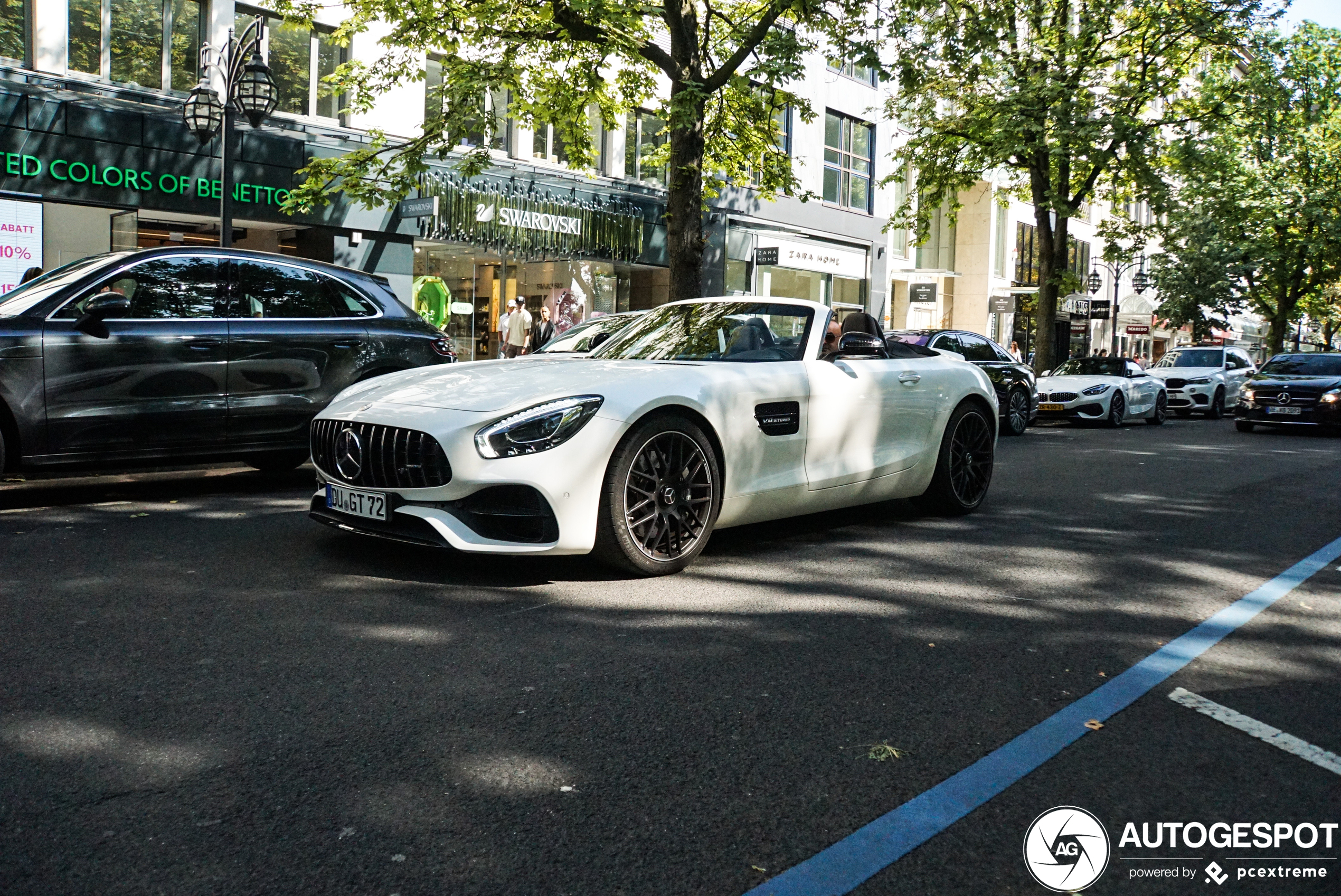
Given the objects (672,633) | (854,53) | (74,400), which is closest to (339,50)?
(854,53)

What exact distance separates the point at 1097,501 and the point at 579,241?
16351 millimetres

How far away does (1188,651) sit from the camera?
4.57 m

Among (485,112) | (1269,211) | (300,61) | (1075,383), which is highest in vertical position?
(1269,211)

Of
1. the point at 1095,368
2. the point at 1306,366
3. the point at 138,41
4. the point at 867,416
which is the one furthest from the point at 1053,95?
the point at 867,416

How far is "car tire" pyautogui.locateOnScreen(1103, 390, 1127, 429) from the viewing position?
20656 mm

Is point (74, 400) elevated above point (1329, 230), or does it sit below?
below

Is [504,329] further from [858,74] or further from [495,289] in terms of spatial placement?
[858,74]

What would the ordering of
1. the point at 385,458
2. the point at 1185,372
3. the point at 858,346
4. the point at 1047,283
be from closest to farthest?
the point at 385,458 < the point at 858,346 < the point at 1047,283 < the point at 1185,372

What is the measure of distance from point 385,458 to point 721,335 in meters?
2.13

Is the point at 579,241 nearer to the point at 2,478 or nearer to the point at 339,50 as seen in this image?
the point at 339,50

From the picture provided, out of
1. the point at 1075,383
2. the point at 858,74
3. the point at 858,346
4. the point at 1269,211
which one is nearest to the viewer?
the point at 858,346

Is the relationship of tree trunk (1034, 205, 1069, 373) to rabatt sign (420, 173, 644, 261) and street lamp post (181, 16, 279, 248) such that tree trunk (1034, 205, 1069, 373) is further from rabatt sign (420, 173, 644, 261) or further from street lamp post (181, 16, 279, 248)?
street lamp post (181, 16, 279, 248)

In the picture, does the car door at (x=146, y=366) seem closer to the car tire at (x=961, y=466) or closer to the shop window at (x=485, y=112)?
the car tire at (x=961, y=466)

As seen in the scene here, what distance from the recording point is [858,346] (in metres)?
6.83
